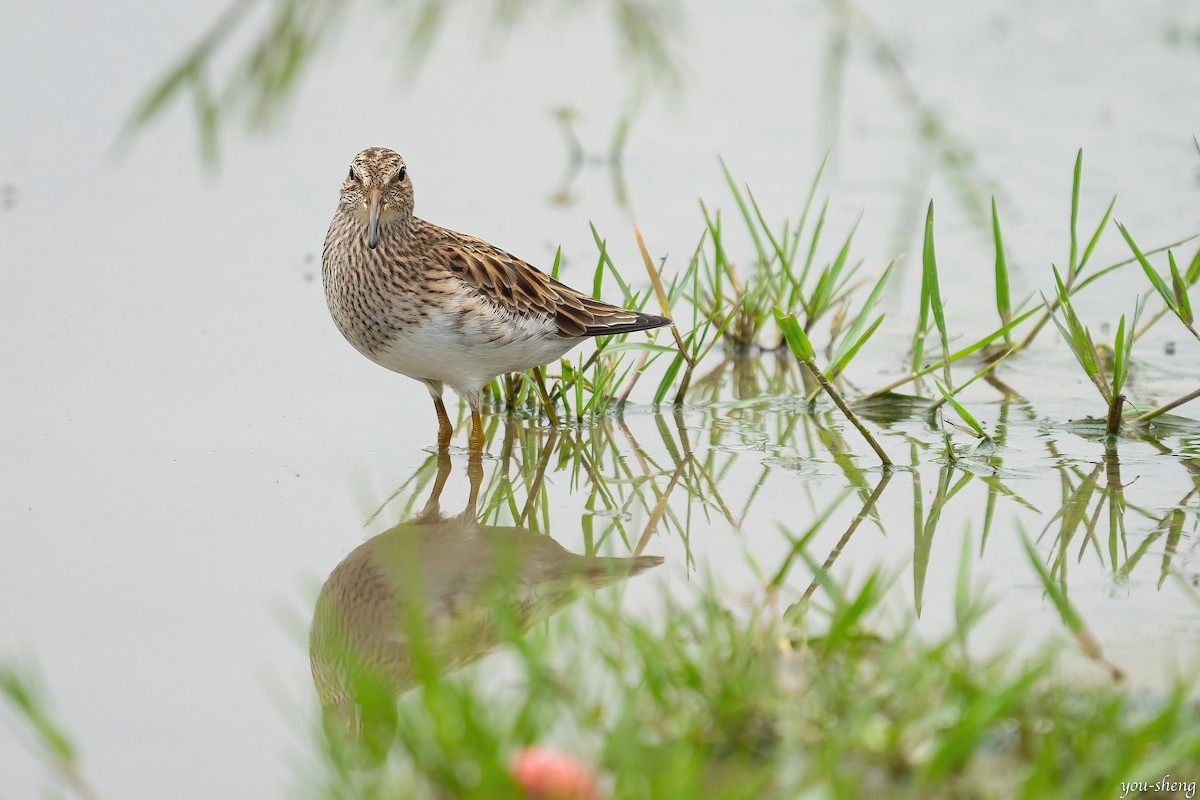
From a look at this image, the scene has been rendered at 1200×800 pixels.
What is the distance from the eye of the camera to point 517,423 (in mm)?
7180

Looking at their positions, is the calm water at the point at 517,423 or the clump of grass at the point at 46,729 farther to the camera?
the calm water at the point at 517,423

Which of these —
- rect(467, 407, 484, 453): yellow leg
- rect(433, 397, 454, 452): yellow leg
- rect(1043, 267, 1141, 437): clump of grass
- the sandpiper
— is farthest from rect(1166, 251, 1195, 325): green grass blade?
rect(433, 397, 454, 452): yellow leg

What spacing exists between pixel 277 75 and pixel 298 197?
3.20 meters

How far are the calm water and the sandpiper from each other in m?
0.41

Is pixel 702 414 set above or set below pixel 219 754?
above

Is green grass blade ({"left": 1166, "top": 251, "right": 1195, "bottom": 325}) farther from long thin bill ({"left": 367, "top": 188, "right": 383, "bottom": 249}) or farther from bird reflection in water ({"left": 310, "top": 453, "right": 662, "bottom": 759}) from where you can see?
long thin bill ({"left": 367, "top": 188, "right": 383, "bottom": 249})

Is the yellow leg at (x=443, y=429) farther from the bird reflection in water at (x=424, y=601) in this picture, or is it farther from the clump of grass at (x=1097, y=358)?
the clump of grass at (x=1097, y=358)

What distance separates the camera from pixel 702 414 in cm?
726

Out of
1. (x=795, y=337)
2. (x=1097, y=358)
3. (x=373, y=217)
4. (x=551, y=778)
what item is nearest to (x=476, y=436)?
(x=373, y=217)

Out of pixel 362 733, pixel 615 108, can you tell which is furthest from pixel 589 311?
pixel 615 108

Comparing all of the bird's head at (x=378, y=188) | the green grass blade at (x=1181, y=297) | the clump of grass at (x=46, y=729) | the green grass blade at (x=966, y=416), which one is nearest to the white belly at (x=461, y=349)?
the bird's head at (x=378, y=188)

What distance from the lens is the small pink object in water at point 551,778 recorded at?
3.59 meters

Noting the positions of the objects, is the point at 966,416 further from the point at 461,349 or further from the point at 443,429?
the point at 443,429

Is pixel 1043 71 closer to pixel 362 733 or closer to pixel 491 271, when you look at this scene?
pixel 491 271
